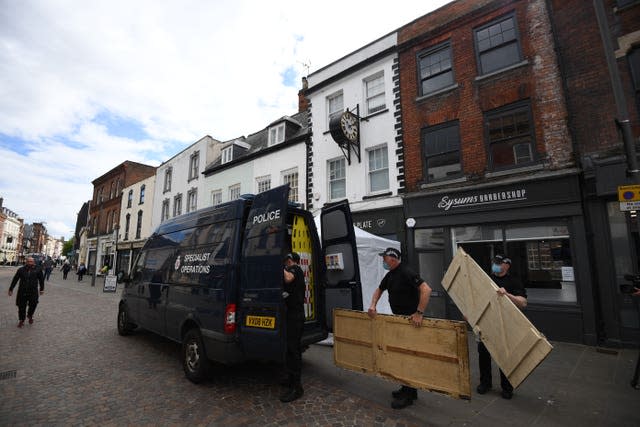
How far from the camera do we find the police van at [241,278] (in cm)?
424

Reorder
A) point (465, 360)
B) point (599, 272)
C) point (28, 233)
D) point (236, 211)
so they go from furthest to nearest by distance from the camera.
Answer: point (28, 233)
point (599, 272)
point (236, 211)
point (465, 360)

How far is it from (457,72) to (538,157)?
3.80 m

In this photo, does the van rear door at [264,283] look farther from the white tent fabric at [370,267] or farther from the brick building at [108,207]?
the brick building at [108,207]

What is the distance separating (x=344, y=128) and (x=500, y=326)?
8.71 m

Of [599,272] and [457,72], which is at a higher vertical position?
[457,72]

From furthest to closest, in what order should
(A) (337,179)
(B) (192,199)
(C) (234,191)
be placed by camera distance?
1. (B) (192,199)
2. (C) (234,191)
3. (A) (337,179)

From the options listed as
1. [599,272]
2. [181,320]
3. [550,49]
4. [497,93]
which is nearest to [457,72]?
[497,93]

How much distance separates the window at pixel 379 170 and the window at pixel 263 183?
6.05 metres

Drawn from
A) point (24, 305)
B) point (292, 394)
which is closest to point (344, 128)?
point (292, 394)

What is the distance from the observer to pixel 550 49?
8453mm

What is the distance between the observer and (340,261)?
18.5 ft

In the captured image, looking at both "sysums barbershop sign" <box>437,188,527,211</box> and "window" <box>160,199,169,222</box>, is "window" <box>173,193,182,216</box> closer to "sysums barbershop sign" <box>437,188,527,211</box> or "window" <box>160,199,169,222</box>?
"window" <box>160,199,169,222</box>

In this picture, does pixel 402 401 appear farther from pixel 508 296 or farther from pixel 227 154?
pixel 227 154

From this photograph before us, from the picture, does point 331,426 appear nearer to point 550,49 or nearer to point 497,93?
point 497,93
